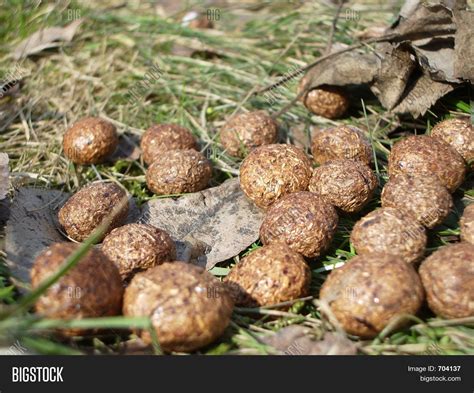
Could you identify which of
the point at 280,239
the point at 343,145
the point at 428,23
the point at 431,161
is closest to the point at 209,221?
the point at 280,239

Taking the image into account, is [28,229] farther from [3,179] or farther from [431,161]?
[431,161]

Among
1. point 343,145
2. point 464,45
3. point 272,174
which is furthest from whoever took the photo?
point 464,45

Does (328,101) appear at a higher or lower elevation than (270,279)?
higher

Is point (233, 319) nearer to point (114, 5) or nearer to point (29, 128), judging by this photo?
point (29, 128)

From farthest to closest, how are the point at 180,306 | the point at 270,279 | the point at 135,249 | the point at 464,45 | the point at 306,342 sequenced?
the point at 464,45 < the point at 135,249 < the point at 270,279 < the point at 306,342 < the point at 180,306

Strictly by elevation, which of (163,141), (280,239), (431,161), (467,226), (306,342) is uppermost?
(163,141)

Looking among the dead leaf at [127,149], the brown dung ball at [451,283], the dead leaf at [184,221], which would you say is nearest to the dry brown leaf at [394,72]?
the dead leaf at [184,221]

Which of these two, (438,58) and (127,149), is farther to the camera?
(127,149)
